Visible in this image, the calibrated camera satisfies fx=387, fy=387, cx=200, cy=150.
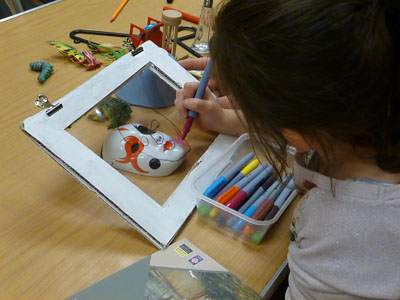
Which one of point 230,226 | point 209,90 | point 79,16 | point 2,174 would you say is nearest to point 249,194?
point 230,226

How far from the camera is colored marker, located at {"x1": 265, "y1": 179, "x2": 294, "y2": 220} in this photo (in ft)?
1.75

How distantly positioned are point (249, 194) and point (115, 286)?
0.22 m

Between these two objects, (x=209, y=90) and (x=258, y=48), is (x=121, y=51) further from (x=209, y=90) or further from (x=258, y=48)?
(x=258, y=48)

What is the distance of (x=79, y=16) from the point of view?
0.93 m

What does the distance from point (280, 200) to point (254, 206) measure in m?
0.05

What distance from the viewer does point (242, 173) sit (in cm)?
58

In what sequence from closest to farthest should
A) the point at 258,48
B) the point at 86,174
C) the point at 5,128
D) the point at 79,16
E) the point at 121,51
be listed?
the point at 258,48
the point at 86,174
the point at 5,128
the point at 121,51
the point at 79,16

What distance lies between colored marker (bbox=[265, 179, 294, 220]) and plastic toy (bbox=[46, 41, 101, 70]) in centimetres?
45

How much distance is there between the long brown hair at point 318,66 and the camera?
31 cm

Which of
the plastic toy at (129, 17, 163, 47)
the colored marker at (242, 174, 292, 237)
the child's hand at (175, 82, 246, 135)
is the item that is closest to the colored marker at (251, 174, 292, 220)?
the colored marker at (242, 174, 292, 237)

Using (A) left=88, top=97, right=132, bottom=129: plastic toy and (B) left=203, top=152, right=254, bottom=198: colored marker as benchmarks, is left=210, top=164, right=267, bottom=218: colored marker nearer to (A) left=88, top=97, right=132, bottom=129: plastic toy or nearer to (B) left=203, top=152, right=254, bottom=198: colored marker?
(B) left=203, top=152, right=254, bottom=198: colored marker

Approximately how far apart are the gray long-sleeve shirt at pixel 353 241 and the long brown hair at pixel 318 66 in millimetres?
39

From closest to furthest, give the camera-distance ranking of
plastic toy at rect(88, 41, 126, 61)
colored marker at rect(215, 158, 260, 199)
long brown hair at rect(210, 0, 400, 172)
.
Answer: long brown hair at rect(210, 0, 400, 172), colored marker at rect(215, 158, 260, 199), plastic toy at rect(88, 41, 126, 61)

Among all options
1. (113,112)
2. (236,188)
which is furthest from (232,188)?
(113,112)
